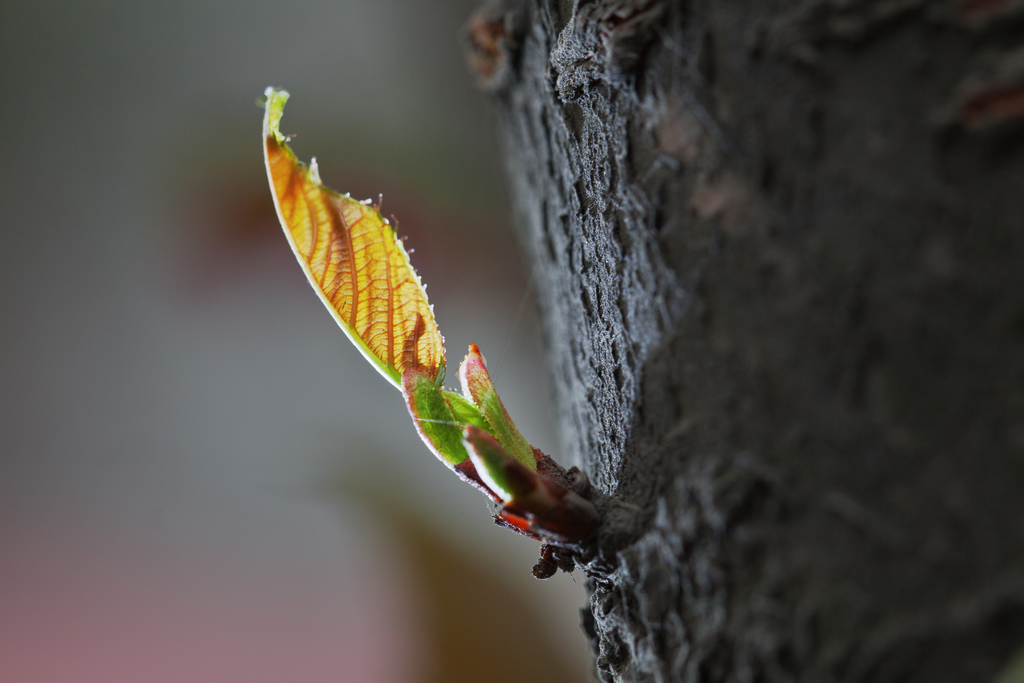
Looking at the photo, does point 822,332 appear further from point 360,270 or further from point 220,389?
point 220,389

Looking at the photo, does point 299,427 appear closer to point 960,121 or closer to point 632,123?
point 632,123

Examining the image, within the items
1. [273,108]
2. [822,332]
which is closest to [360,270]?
[273,108]

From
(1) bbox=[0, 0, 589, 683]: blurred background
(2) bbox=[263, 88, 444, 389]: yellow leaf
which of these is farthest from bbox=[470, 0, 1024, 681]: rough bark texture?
(1) bbox=[0, 0, 589, 683]: blurred background

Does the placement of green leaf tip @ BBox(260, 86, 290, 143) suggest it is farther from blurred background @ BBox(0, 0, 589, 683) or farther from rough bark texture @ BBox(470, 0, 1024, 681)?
blurred background @ BBox(0, 0, 589, 683)

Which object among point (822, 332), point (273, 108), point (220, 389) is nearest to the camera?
point (822, 332)

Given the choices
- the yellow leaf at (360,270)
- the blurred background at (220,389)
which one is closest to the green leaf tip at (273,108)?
the yellow leaf at (360,270)

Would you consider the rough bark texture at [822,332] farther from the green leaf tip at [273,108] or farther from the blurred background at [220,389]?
the blurred background at [220,389]

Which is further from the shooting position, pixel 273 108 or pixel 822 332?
pixel 273 108
